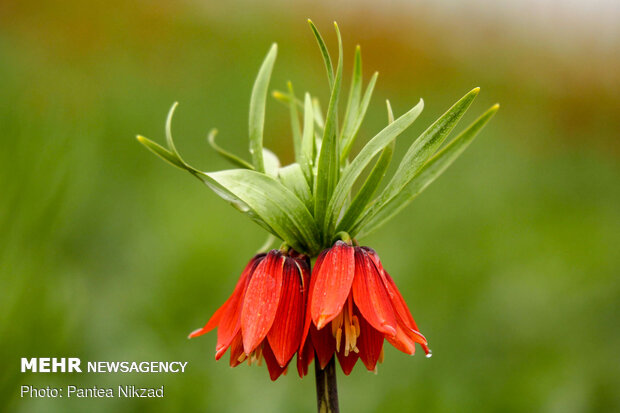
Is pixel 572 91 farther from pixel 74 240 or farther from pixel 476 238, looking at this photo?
pixel 74 240

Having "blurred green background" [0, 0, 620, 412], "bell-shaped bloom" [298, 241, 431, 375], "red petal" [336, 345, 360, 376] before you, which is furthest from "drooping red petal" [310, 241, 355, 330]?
"blurred green background" [0, 0, 620, 412]

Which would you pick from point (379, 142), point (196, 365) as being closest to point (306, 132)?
point (379, 142)

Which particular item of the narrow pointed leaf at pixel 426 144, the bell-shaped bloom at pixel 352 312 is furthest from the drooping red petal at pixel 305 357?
the narrow pointed leaf at pixel 426 144

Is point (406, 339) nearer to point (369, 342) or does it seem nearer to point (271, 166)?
point (369, 342)

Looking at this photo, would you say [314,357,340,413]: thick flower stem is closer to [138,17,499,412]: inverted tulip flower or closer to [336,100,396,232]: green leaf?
[138,17,499,412]: inverted tulip flower

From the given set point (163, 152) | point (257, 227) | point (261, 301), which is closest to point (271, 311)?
point (261, 301)
